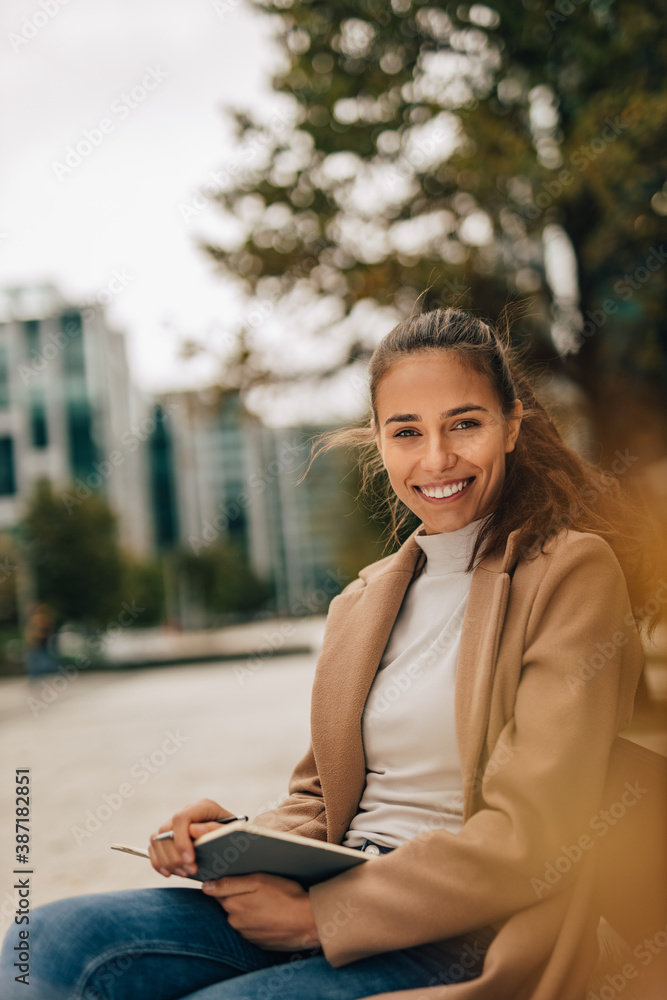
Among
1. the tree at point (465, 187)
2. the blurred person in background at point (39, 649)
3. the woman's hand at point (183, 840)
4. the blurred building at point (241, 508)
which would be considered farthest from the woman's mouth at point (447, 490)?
the blurred building at point (241, 508)

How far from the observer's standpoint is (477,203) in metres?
7.98

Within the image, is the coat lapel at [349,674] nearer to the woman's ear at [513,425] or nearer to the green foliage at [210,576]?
the woman's ear at [513,425]

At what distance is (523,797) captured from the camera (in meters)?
1.43

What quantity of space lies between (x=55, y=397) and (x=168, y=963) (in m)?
52.5

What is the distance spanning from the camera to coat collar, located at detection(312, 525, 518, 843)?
1.56 metres

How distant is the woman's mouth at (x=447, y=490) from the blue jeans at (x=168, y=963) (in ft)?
2.75

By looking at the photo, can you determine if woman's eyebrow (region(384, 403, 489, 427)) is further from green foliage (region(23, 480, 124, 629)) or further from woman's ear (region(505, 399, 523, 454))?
green foliage (region(23, 480, 124, 629))

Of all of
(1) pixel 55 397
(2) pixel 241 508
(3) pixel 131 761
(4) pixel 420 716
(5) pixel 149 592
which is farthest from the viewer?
(2) pixel 241 508

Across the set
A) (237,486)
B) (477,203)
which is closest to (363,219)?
(477,203)

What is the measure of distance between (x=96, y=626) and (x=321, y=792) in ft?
94.1

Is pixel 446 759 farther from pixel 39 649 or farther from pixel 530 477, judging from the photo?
pixel 39 649

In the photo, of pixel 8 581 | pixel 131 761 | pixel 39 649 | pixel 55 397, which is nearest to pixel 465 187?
pixel 131 761

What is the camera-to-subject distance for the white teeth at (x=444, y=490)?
1.82 meters

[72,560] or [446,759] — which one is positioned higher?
[446,759]
